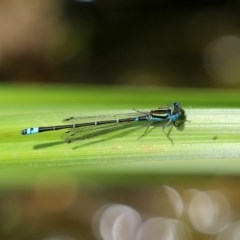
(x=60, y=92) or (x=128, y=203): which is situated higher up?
(x=60, y=92)

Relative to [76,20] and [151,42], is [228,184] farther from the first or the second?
[76,20]

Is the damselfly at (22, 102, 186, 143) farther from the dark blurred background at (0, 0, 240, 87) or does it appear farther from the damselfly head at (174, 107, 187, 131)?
the dark blurred background at (0, 0, 240, 87)

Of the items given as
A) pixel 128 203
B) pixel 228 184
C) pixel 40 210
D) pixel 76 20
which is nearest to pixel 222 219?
pixel 228 184

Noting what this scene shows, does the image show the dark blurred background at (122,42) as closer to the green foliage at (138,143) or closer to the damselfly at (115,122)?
the green foliage at (138,143)

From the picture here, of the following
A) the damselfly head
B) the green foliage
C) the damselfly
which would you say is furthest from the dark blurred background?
the damselfly head

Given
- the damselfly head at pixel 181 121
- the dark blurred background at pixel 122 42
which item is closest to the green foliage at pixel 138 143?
the damselfly head at pixel 181 121

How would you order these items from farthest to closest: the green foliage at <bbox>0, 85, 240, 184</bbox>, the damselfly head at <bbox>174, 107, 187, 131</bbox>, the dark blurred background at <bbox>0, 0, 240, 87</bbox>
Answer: the dark blurred background at <bbox>0, 0, 240, 87</bbox> < the damselfly head at <bbox>174, 107, 187, 131</bbox> < the green foliage at <bbox>0, 85, 240, 184</bbox>

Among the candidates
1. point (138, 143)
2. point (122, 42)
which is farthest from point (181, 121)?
point (122, 42)
